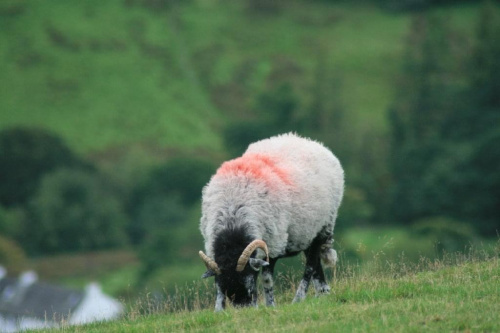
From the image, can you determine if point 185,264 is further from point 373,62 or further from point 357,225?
Answer: point 373,62

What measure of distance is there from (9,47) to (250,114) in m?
46.5

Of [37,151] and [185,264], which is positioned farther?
[37,151]

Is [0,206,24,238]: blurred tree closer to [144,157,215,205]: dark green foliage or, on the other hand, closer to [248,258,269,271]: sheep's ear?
[144,157,215,205]: dark green foliage

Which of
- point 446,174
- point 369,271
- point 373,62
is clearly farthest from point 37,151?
point 369,271

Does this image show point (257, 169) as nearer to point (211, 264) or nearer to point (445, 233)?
point (211, 264)

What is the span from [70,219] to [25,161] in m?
13.3

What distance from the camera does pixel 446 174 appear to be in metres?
107

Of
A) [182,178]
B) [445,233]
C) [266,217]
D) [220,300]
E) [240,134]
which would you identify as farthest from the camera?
[240,134]

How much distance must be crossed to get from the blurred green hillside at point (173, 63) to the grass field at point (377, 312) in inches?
4608

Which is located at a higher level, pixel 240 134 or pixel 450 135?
pixel 240 134

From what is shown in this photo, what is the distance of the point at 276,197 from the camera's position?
12898 mm

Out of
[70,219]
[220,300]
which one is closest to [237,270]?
[220,300]

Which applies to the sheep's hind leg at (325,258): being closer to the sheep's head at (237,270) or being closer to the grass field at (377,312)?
the grass field at (377,312)

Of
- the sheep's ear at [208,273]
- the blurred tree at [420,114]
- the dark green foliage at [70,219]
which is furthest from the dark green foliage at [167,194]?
the sheep's ear at [208,273]
